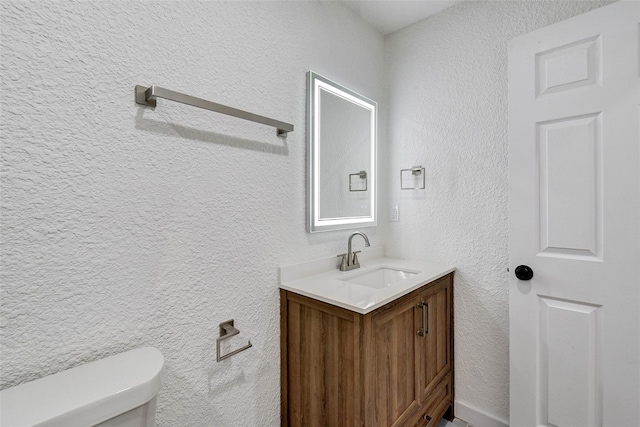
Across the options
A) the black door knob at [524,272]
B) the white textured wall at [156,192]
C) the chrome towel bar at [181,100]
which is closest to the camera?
the white textured wall at [156,192]

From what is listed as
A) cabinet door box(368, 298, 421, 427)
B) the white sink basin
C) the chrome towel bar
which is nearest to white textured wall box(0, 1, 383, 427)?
the chrome towel bar

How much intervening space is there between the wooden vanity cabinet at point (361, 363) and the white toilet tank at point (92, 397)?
0.61 m

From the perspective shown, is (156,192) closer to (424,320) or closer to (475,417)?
(424,320)

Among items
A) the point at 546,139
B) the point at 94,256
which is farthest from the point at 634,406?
the point at 94,256

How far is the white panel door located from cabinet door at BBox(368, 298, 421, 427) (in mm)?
509

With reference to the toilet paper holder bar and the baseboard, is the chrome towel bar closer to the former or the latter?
the toilet paper holder bar

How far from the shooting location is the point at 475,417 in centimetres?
160

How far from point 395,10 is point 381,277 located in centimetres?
162

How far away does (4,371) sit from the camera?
705 mm

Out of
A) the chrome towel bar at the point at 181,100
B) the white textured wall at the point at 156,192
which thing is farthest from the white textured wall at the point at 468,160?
the chrome towel bar at the point at 181,100

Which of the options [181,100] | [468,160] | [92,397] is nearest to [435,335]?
[468,160]

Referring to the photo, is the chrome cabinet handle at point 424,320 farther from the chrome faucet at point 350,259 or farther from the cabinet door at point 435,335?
the chrome faucet at point 350,259

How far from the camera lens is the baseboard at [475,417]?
153 centimetres

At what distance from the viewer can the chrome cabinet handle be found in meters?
1.38
